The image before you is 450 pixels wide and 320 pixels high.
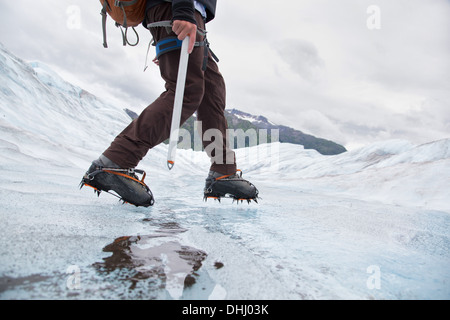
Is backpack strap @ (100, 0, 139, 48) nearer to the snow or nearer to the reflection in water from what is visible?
the snow

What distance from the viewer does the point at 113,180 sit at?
1.56 meters

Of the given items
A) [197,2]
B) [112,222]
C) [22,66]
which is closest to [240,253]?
[112,222]

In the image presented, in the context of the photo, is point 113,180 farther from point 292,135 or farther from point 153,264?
point 292,135

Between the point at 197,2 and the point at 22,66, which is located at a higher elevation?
the point at 22,66

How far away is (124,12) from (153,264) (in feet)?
4.82

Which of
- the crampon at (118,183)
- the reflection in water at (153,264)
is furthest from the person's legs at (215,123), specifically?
the reflection in water at (153,264)

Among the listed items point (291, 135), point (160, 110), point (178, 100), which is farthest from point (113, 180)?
point (291, 135)

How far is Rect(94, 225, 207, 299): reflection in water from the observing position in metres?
0.63

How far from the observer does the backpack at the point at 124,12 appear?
5.20 ft

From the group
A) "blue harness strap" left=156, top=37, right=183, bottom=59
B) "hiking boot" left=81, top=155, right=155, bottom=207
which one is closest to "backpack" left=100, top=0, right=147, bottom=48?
"blue harness strap" left=156, top=37, right=183, bottom=59

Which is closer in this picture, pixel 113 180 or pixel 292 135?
pixel 113 180
